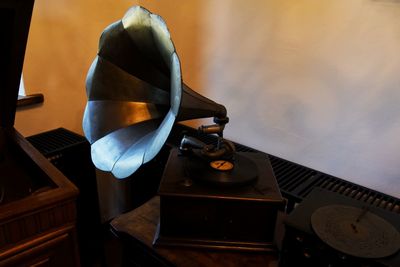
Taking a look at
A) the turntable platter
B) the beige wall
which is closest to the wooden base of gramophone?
the turntable platter

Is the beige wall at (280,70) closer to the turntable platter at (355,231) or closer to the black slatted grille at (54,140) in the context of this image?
the black slatted grille at (54,140)

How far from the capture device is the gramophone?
2.95 ft

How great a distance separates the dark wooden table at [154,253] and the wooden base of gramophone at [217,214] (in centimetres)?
2

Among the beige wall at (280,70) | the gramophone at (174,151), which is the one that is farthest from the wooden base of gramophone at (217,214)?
the beige wall at (280,70)

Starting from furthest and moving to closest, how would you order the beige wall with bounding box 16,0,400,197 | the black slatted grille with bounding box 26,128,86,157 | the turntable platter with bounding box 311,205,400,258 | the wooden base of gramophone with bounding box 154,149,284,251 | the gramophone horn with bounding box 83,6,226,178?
1. the black slatted grille with bounding box 26,128,86,157
2. the beige wall with bounding box 16,0,400,197
3. the gramophone horn with bounding box 83,6,226,178
4. the wooden base of gramophone with bounding box 154,149,284,251
5. the turntable platter with bounding box 311,205,400,258

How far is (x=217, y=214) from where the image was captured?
0.91 m

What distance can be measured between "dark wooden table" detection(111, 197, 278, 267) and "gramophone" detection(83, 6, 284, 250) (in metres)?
0.02

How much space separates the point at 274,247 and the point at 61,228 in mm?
612

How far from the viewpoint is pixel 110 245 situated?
6.66ft

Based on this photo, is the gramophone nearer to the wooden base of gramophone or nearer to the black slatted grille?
the wooden base of gramophone

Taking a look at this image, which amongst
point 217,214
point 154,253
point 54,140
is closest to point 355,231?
point 217,214

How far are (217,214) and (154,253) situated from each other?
0.22 metres

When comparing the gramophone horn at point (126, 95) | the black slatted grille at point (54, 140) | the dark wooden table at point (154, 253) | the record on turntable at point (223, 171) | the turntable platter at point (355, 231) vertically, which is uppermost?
the gramophone horn at point (126, 95)

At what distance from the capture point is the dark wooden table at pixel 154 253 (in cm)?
89
